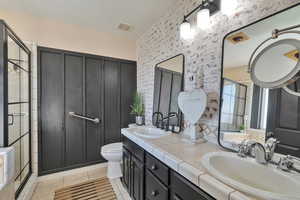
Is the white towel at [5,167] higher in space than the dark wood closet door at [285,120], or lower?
lower

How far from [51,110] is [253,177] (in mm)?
2667

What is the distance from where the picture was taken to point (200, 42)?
4.94 feet

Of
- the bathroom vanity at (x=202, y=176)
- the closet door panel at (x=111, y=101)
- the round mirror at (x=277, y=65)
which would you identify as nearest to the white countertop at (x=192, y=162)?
the bathroom vanity at (x=202, y=176)

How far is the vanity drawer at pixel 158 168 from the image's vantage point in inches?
40.9

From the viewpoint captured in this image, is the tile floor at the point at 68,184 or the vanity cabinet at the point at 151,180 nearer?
the vanity cabinet at the point at 151,180

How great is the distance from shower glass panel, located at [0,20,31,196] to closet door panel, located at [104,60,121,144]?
1143 mm

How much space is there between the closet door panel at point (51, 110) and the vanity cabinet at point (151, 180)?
4.12ft

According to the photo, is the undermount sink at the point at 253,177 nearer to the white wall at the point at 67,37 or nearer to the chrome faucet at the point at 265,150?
the chrome faucet at the point at 265,150

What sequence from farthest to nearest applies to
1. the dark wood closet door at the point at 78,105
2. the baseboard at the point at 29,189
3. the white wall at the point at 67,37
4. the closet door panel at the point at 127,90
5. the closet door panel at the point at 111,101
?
the closet door panel at the point at 127,90 < the closet door panel at the point at 111,101 < the dark wood closet door at the point at 78,105 < the white wall at the point at 67,37 < the baseboard at the point at 29,189

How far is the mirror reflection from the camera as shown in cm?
177

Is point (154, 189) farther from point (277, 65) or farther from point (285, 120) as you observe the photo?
point (277, 65)

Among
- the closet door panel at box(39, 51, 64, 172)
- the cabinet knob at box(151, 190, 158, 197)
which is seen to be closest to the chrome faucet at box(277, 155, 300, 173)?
the cabinet knob at box(151, 190, 158, 197)

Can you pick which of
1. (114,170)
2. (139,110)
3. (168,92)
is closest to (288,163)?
(168,92)

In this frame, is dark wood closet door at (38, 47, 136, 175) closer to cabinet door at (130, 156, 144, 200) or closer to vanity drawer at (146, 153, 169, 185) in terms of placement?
cabinet door at (130, 156, 144, 200)
